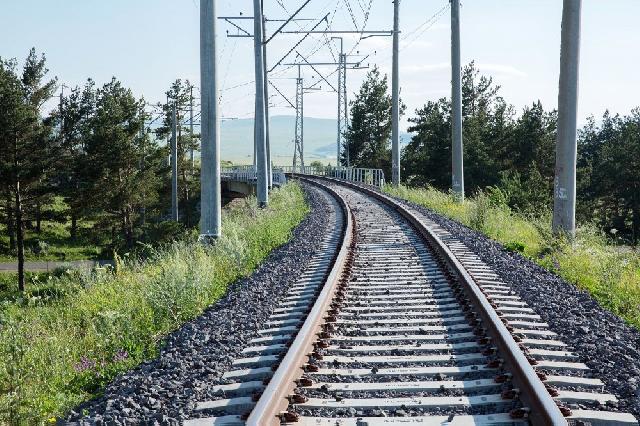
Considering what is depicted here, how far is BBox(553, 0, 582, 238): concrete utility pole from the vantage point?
41.8 ft

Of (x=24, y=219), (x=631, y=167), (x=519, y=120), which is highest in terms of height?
(x=519, y=120)

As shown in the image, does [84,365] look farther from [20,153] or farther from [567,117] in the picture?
[20,153]

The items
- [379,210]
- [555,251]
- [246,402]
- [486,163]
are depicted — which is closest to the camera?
[246,402]

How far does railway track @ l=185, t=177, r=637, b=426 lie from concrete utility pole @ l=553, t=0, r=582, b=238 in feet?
13.6

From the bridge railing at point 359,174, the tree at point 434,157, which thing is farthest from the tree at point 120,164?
the tree at point 434,157

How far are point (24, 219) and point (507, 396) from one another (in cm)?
5128

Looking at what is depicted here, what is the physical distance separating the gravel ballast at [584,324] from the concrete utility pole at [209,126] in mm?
4732

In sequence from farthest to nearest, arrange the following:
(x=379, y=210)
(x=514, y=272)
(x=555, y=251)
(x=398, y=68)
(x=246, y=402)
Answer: (x=398, y=68) < (x=379, y=210) < (x=555, y=251) < (x=514, y=272) < (x=246, y=402)

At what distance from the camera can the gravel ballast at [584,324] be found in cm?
548

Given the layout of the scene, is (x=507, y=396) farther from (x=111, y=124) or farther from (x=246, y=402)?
(x=111, y=124)

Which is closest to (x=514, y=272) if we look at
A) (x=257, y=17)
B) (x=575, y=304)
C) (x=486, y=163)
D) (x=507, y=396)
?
(x=575, y=304)

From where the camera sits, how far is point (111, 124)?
6425cm

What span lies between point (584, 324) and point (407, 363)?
2.38 meters

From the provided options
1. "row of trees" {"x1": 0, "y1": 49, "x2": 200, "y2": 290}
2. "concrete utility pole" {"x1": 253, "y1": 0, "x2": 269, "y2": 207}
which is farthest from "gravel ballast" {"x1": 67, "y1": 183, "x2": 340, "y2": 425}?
"row of trees" {"x1": 0, "y1": 49, "x2": 200, "y2": 290}
